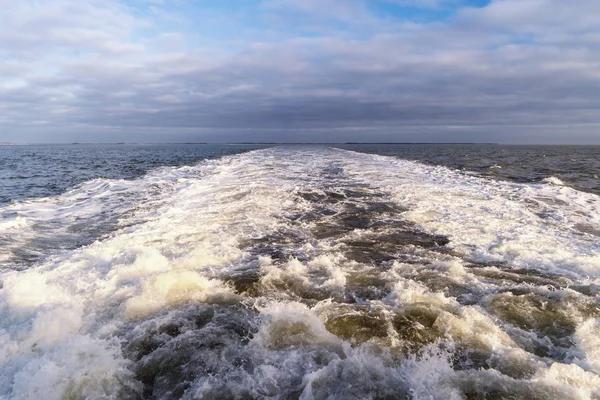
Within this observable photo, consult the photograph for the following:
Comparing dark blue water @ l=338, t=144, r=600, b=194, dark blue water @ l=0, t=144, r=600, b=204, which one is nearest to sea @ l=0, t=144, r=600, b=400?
dark blue water @ l=0, t=144, r=600, b=204

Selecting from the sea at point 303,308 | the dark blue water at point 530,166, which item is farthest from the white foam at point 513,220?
the dark blue water at point 530,166

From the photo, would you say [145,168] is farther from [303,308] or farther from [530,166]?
[530,166]

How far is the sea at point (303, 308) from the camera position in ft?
12.0

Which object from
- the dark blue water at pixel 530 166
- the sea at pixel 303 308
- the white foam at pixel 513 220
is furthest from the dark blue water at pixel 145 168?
the sea at pixel 303 308

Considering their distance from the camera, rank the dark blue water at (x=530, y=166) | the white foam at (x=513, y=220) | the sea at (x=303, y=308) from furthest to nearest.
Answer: the dark blue water at (x=530, y=166) < the white foam at (x=513, y=220) < the sea at (x=303, y=308)

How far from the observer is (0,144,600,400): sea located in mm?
3643

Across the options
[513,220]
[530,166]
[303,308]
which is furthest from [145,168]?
[530,166]

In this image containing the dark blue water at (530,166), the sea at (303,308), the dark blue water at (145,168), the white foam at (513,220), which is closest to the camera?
the sea at (303,308)

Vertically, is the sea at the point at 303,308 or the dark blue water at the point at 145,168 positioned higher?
the dark blue water at the point at 145,168

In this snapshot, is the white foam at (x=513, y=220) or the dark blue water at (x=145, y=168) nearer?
the white foam at (x=513, y=220)

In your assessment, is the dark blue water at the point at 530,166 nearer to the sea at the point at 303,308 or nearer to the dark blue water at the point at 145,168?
the dark blue water at the point at 145,168

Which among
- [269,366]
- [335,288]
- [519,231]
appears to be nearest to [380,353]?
[269,366]

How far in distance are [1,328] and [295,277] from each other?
407 centimetres

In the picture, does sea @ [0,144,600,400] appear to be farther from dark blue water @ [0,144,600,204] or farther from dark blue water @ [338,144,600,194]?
dark blue water @ [338,144,600,194]
